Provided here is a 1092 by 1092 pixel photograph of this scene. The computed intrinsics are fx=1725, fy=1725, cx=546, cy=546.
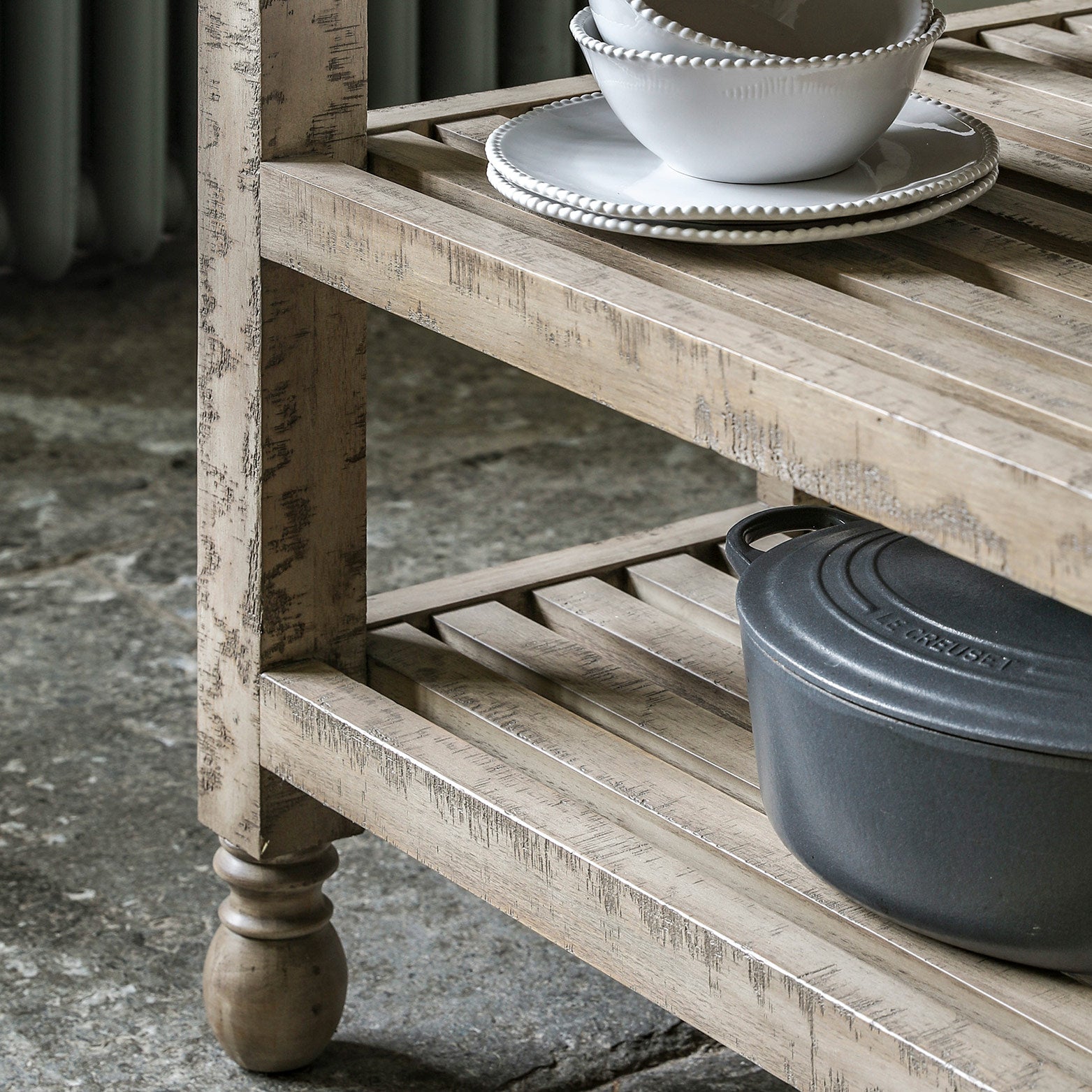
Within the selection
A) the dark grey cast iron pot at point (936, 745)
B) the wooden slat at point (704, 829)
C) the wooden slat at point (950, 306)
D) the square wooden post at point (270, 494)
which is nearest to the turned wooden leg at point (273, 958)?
the square wooden post at point (270, 494)

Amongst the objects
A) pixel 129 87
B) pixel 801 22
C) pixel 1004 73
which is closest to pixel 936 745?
pixel 801 22

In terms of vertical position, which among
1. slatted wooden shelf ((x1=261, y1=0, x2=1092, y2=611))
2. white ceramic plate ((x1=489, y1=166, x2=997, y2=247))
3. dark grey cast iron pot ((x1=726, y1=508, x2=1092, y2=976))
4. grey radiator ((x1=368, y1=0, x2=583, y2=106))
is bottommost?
dark grey cast iron pot ((x1=726, y1=508, x2=1092, y2=976))

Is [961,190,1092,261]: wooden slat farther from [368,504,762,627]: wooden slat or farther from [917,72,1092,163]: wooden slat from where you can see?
[368,504,762,627]: wooden slat

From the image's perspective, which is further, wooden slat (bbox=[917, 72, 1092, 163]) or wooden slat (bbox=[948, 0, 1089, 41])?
wooden slat (bbox=[948, 0, 1089, 41])

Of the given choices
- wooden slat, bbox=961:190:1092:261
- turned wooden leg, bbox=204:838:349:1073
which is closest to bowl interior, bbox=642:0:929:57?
wooden slat, bbox=961:190:1092:261

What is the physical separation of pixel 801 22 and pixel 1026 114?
23 centimetres

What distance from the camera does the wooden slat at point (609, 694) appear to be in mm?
959

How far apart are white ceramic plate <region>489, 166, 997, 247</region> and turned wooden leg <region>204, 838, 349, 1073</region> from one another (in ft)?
1.56

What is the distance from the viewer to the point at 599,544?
1.29 meters

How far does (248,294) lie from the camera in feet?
3.17

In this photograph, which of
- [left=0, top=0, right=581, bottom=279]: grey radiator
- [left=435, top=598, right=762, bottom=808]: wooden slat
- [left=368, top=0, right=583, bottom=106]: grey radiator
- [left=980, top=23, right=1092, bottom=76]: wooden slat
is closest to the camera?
[left=435, top=598, right=762, bottom=808]: wooden slat

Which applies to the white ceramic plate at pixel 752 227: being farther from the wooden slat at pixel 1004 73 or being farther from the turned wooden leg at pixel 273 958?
the turned wooden leg at pixel 273 958

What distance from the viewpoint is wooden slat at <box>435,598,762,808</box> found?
3.15 ft

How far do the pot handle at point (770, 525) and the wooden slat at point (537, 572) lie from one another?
0.26 meters
